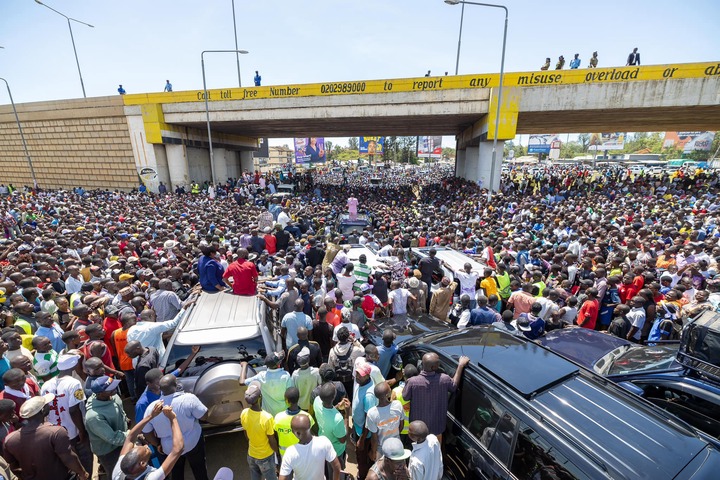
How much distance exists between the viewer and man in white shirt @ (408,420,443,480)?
2443 millimetres

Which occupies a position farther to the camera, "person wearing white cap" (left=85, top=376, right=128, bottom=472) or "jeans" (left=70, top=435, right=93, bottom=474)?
"jeans" (left=70, top=435, right=93, bottom=474)

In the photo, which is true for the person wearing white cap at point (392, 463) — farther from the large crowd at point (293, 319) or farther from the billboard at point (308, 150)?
the billboard at point (308, 150)

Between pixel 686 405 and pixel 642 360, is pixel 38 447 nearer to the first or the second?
pixel 686 405

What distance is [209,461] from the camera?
3.99m

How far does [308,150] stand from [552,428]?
58441 mm

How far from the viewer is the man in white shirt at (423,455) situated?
244 centimetres

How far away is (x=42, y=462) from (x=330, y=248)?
577 centimetres

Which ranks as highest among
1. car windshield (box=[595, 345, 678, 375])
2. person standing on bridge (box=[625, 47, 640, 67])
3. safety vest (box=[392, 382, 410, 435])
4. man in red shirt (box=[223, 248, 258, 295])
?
person standing on bridge (box=[625, 47, 640, 67])

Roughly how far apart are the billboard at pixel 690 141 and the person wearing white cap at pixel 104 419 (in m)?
90.3

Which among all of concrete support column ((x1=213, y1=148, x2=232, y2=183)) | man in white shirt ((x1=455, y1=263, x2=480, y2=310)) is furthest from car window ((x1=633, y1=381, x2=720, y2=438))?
concrete support column ((x1=213, y1=148, x2=232, y2=183))

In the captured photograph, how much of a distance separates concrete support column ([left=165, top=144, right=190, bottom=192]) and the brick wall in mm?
2919

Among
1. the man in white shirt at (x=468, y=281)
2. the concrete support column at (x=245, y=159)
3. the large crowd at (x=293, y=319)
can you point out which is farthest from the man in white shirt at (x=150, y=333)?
the concrete support column at (x=245, y=159)

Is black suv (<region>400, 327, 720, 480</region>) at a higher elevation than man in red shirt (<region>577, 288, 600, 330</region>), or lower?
higher

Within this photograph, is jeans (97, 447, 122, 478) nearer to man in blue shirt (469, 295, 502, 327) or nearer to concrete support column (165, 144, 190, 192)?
man in blue shirt (469, 295, 502, 327)
